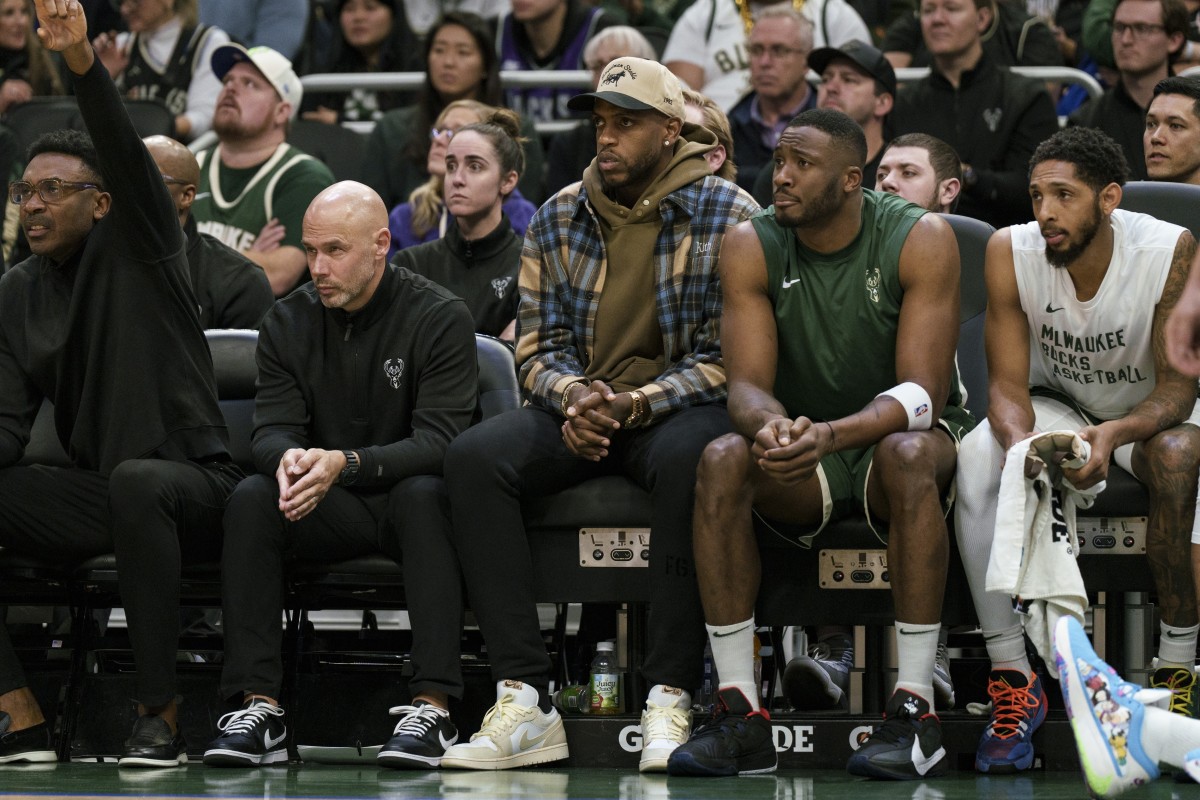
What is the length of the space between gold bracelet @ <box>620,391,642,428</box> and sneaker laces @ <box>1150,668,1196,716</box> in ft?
4.84

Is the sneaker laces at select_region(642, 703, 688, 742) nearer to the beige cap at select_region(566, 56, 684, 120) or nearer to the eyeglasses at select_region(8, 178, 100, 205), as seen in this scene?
the beige cap at select_region(566, 56, 684, 120)

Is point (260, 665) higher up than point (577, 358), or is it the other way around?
point (577, 358)

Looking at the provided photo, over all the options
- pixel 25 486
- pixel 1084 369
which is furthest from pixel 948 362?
pixel 25 486

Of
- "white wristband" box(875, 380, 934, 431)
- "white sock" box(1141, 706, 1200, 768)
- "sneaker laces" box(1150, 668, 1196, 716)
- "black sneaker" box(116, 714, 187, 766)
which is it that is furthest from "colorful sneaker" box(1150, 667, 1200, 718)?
"black sneaker" box(116, 714, 187, 766)

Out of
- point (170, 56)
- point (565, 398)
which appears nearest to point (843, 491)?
point (565, 398)

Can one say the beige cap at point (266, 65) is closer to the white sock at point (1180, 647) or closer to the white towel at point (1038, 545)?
the white towel at point (1038, 545)

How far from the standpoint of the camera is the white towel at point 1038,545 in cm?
407

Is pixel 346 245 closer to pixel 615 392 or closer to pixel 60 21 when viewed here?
pixel 615 392

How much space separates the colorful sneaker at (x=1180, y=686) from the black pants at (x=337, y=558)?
1.76m

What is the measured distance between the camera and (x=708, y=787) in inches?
155

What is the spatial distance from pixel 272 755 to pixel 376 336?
46.9 inches

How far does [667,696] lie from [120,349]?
5.99ft

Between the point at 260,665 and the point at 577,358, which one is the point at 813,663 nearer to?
the point at 577,358

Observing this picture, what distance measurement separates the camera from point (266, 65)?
7.41 m
